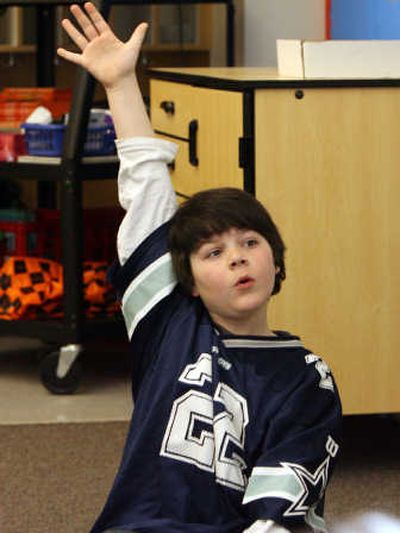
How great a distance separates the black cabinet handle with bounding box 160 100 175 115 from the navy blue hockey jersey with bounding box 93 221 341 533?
148 cm

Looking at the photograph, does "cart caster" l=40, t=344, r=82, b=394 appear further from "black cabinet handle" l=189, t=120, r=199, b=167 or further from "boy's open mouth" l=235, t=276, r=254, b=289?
"boy's open mouth" l=235, t=276, r=254, b=289

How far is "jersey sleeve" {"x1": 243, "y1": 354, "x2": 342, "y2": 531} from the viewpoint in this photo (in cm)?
176

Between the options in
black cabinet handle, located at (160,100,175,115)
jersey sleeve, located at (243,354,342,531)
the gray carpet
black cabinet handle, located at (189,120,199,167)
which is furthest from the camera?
black cabinet handle, located at (160,100,175,115)

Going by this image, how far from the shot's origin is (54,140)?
12.7 feet

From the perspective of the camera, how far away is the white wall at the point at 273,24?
14.8 feet

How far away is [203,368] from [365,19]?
226 centimetres

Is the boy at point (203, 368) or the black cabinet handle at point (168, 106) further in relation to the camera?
the black cabinet handle at point (168, 106)

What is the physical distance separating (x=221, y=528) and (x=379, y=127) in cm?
128

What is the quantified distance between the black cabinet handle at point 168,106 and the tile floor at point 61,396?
0.79 m

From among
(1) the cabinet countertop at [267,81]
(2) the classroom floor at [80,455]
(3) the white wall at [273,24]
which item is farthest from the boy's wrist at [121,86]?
(3) the white wall at [273,24]

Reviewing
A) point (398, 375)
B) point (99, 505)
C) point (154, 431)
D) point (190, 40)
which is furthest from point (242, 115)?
point (190, 40)

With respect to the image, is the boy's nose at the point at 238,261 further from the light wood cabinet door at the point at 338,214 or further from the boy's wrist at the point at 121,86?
the light wood cabinet door at the point at 338,214

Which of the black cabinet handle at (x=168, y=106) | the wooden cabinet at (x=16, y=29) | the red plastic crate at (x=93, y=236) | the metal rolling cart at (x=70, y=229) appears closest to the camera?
the black cabinet handle at (x=168, y=106)

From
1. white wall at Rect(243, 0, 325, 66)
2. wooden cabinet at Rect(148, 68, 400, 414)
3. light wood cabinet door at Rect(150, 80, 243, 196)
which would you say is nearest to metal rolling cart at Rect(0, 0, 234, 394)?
light wood cabinet door at Rect(150, 80, 243, 196)
